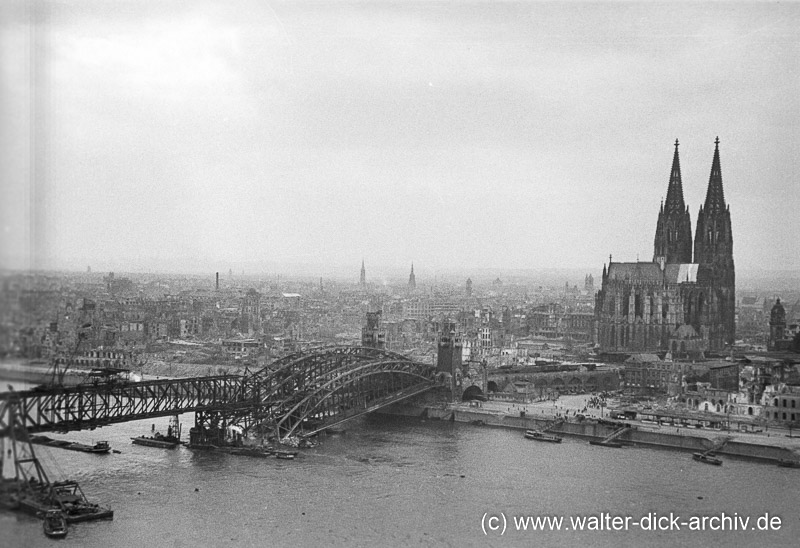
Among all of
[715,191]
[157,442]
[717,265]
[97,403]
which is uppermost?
[715,191]

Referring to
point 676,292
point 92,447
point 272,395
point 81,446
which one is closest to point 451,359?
point 272,395

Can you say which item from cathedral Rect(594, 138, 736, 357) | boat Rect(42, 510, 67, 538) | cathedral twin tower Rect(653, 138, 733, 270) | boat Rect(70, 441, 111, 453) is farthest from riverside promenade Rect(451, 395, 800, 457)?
boat Rect(42, 510, 67, 538)

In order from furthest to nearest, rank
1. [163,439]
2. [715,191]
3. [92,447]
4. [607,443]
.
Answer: [715,191], [607,443], [163,439], [92,447]

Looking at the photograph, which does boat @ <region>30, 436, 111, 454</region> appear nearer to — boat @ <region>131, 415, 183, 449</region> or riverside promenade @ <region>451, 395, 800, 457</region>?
boat @ <region>131, 415, 183, 449</region>

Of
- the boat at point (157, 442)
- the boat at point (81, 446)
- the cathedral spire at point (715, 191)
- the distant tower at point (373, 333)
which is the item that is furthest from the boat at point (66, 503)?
the distant tower at point (373, 333)

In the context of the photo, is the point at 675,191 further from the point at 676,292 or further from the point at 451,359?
the point at 451,359

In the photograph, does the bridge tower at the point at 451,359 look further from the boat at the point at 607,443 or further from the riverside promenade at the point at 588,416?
the boat at the point at 607,443

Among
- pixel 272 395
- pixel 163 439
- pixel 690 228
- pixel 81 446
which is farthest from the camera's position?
pixel 690 228

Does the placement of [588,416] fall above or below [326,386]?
below
